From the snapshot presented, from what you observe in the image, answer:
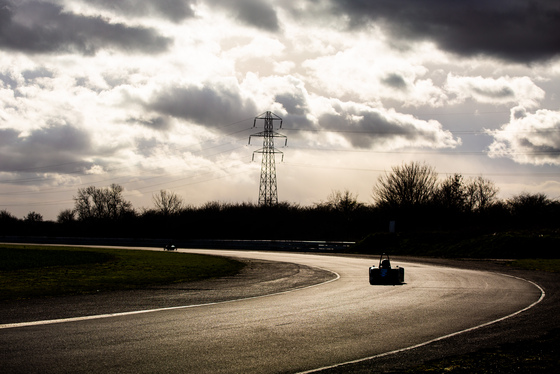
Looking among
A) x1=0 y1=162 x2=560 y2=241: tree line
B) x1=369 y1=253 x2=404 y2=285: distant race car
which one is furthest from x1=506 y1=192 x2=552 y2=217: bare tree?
x1=369 y1=253 x2=404 y2=285: distant race car

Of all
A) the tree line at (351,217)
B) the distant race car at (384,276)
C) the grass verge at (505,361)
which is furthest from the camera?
the tree line at (351,217)

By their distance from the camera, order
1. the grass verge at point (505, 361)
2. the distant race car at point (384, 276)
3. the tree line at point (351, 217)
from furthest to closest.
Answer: the tree line at point (351, 217) < the distant race car at point (384, 276) < the grass verge at point (505, 361)

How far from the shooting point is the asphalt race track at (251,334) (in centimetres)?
692

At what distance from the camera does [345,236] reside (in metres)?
70.7

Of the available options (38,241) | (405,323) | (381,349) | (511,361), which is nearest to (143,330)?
(381,349)

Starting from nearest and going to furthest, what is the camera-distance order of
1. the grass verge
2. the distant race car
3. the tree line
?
the grass verge < the distant race car < the tree line

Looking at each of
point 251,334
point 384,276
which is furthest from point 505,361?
point 384,276

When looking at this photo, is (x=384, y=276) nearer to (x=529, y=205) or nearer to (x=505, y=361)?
(x=505, y=361)

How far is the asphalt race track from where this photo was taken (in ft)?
22.7

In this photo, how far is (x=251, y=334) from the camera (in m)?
8.93

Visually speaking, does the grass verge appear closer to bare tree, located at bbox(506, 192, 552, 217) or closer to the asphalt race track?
the asphalt race track

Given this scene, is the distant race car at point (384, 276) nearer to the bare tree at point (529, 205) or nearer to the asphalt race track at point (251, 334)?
the asphalt race track at point (251, 334)

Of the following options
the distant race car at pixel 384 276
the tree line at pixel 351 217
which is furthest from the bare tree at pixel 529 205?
the distant race car at pixel 384 276

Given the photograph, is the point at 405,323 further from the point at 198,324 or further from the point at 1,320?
the point at 1,320
